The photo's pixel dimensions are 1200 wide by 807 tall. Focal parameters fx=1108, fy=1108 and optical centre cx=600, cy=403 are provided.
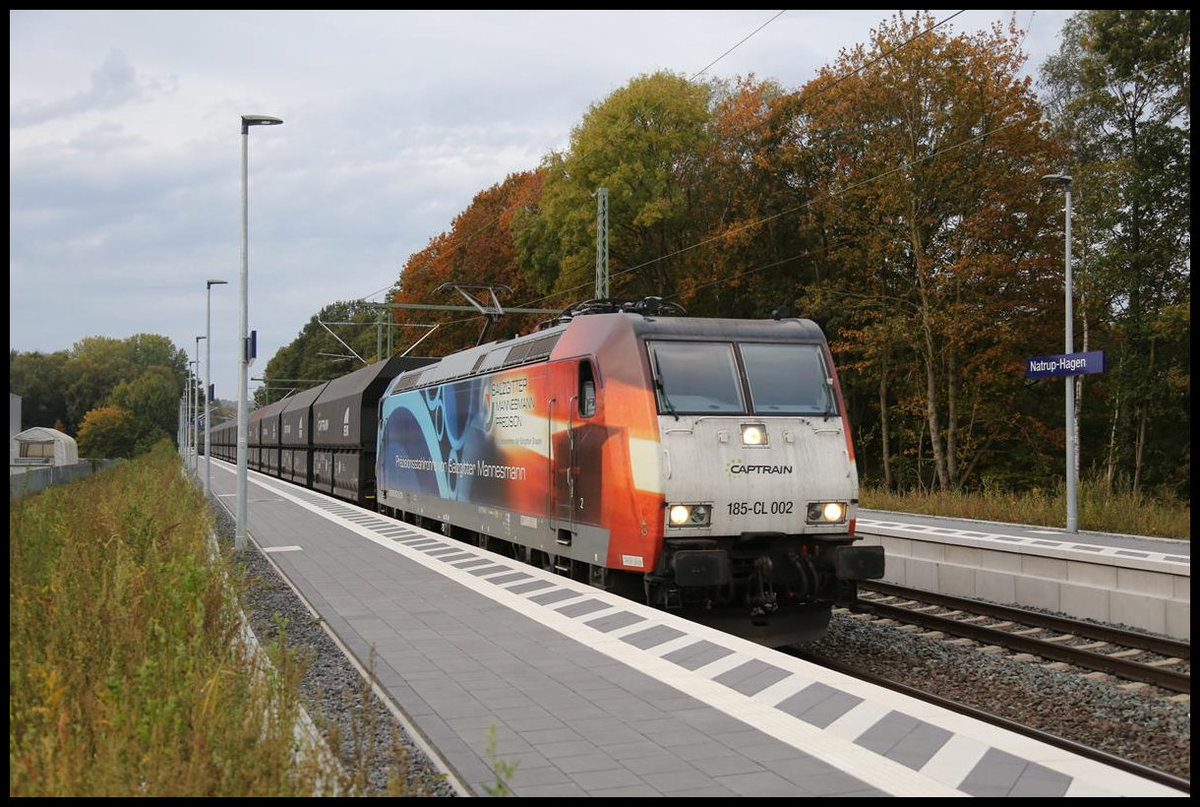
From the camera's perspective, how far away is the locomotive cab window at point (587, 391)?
451 inches

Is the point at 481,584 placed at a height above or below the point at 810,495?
below

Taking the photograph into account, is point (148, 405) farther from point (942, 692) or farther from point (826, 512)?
Result: point (942, 692)

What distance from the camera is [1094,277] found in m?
28.0

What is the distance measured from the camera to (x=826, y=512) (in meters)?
10.8

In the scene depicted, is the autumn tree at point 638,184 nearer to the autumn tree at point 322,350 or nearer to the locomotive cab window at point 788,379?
the locomotive cab window at point 788,379

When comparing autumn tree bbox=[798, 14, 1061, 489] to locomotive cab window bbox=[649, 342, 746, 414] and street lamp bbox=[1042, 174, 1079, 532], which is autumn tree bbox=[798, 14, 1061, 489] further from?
locomotive cab window bbox=[649, 342, 746, 414]

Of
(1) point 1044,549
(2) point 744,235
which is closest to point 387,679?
(1) point 1044,549

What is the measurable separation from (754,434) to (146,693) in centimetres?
649

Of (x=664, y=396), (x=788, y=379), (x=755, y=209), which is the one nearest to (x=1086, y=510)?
(x=788, y=379)

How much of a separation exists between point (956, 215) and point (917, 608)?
20.6 m

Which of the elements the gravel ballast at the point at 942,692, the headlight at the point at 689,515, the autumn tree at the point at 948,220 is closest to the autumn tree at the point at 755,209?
the autumn tree at the point at 948,220

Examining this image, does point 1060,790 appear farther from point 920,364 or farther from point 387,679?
point 920,364

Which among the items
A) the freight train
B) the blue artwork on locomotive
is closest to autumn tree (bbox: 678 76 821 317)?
the blue artwork on locomotive

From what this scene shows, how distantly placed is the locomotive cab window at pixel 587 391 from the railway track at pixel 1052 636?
430 centimetres
